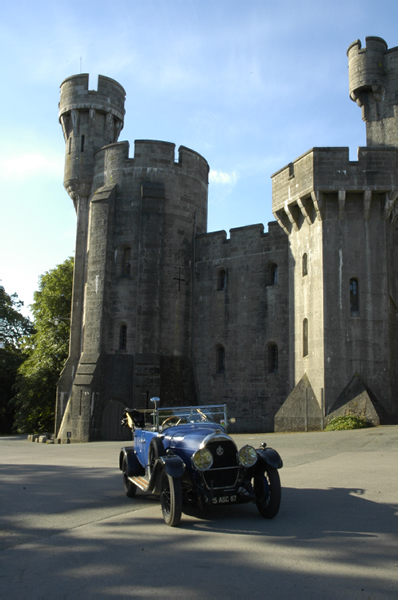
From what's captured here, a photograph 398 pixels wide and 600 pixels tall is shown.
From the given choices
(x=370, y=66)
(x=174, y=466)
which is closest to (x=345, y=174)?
(x=370, y=66)

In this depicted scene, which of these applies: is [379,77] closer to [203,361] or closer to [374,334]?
[374,334]

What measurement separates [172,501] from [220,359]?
67.7ft

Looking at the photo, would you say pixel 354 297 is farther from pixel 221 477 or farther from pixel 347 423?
pixel 221 477

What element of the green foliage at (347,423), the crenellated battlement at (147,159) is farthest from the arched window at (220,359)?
the crenellated battlement at (147,159)

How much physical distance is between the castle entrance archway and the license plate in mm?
18666

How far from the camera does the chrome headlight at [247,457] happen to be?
6.98 m

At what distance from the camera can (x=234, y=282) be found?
88.2 ft

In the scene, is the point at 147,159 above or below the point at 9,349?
above

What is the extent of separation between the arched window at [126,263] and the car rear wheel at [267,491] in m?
20.5

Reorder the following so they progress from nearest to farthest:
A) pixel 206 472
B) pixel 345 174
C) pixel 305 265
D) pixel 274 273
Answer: pixel 206 472 → pixel 345 174 → pixel 305 265 → pixel 274 273

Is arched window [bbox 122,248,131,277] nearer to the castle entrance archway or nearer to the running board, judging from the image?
the castle entrance archway

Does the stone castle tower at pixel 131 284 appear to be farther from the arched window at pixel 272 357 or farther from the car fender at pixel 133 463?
the car fender at pixel 133 463

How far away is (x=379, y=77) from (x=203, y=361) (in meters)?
16.1

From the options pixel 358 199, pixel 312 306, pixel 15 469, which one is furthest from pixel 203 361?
pixel 15 469
